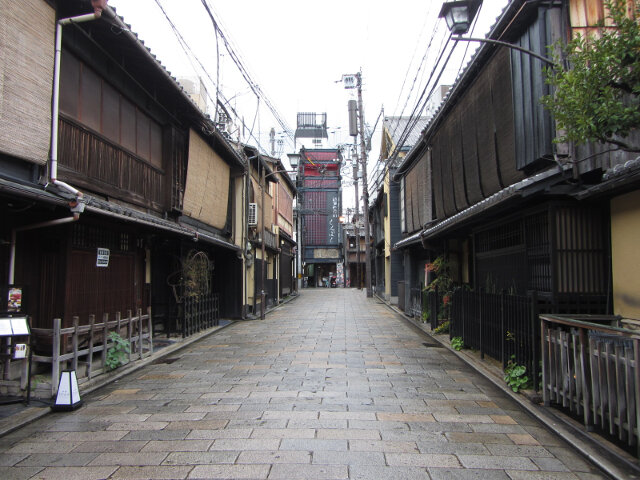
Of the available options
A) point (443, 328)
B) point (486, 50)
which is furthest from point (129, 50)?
point (443, 328)

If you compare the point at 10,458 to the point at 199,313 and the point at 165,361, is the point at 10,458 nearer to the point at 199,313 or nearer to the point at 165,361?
the point at 165,361

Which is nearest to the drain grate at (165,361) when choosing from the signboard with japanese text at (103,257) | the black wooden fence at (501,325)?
the signboard with japanese text at (103,257)

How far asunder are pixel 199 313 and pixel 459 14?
10544 mm

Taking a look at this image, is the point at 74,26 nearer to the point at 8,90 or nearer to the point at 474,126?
the point at 8,90

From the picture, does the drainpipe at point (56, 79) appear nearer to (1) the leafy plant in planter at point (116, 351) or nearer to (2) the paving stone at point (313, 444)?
(1) the leafy plant in planter at point (116, 351)

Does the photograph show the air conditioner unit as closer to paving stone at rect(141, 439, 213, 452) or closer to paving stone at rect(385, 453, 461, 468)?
paving stone at rect(141, 439, 213, 452)

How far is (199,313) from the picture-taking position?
13062 millimetres

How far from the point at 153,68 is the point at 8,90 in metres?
4.05

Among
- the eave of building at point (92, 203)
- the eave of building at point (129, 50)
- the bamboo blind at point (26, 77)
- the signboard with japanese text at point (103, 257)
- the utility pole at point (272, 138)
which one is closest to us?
the eave of building at point (92, 203)

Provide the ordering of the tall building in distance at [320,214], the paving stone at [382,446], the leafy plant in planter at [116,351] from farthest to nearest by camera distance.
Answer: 1. the tall building in distance at [320,214]
2. the leafy plant in planter at [116,351]
3. the paving stone at [382,446]

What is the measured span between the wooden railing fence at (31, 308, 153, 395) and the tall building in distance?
39505 mm

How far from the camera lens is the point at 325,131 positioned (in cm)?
5428

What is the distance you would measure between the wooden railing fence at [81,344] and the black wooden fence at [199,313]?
8.67 ft

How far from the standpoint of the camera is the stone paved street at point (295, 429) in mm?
4043
